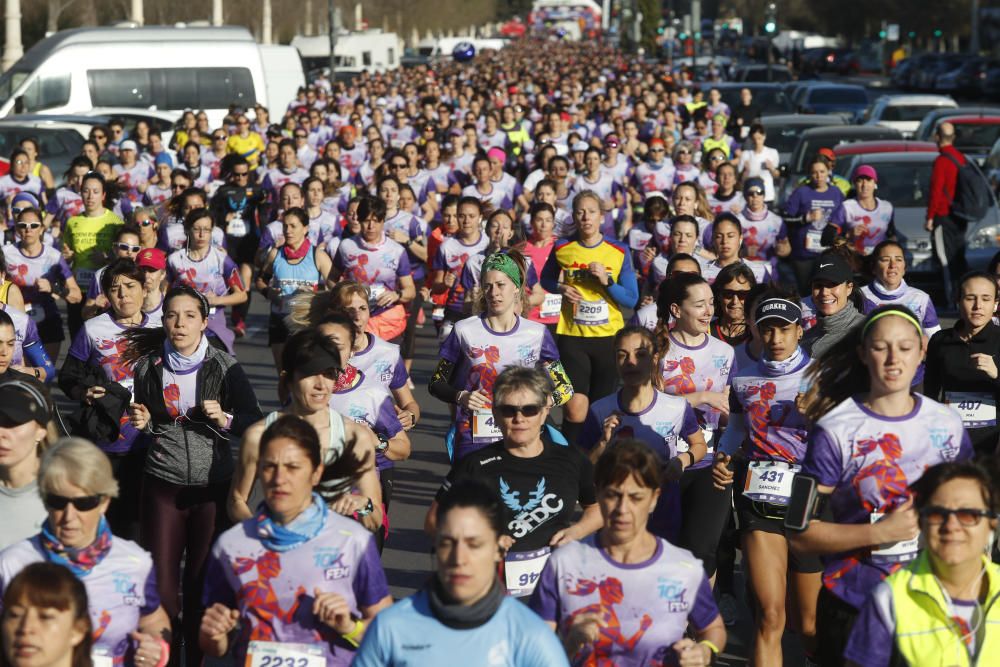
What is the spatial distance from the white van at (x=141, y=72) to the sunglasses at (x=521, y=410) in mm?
25189

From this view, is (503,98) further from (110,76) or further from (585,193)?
(585,193)

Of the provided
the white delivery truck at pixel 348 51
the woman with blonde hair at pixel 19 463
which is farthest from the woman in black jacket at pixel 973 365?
the white delivery truck at pixel 348 51

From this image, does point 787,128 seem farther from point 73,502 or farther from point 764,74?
point 73,502

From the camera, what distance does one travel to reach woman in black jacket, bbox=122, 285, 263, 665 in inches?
267

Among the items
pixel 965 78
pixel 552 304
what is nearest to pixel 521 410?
pixel 552 304

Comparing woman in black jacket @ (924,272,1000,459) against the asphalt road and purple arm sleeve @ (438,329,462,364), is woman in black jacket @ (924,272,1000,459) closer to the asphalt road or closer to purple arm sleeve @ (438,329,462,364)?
the asphalt road

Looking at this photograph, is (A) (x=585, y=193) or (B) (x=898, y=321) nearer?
(B) (x=898, y=321)

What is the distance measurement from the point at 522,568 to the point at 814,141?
17.0 metres

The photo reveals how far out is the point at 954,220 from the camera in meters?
16.1

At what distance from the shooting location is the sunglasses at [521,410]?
19.2 feet

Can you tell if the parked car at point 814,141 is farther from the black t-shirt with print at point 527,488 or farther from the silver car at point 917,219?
the black t-shirt with print at point 527,488

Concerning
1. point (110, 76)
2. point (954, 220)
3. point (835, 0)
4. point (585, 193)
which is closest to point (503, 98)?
point (110, 76)

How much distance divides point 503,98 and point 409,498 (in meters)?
27.2

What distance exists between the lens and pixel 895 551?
5273 millimetres
